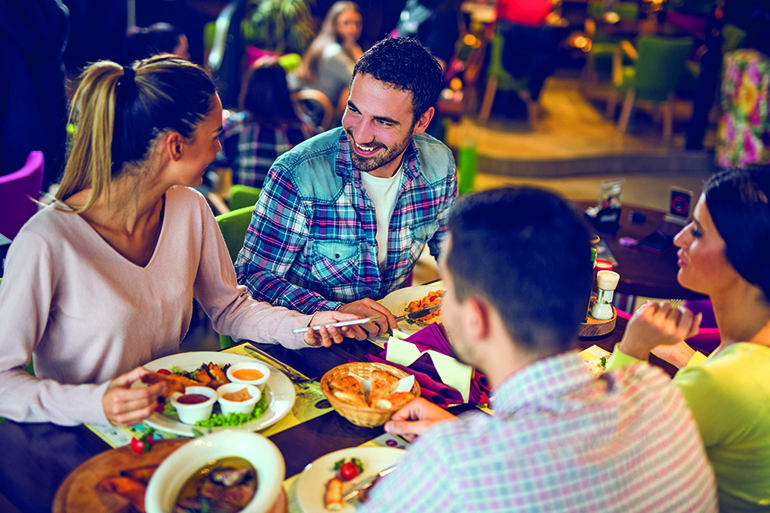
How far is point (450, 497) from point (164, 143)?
0.98 m

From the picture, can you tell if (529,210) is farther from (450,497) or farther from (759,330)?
(759,330)

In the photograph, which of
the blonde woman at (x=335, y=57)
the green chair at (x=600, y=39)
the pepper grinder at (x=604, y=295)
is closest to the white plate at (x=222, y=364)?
Result: the pepper grinder at (x=604, y=295)

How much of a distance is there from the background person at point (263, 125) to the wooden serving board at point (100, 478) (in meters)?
2.38

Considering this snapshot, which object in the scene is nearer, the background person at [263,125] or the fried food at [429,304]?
the fried food at [429,304]

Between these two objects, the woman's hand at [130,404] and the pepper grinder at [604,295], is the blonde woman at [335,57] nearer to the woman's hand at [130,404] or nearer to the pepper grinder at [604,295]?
the pepper grinder at [604,295]

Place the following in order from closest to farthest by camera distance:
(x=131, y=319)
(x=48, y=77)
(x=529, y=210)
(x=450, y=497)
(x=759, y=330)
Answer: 1. (x=450, y=497)
2. (x=529, y=210)
3. (x=759, y=330)
4. (x=131, y=319)
5. (x=48, y=77)

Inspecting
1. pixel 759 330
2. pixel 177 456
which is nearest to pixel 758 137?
pixel 759 330

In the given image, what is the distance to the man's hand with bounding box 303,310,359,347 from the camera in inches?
60.3

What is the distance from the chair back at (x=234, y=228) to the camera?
6.86 ft

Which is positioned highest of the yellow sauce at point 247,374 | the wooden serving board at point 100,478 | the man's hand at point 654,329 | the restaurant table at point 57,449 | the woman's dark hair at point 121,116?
the woman's dark hair at point 121,116

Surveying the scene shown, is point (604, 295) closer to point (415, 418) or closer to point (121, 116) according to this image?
point (415, 418)

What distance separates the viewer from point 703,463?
3.01ft

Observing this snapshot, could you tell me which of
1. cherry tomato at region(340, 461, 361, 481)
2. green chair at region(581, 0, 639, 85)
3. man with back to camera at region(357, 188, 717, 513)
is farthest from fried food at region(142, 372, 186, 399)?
green chair at region(581, 0, 639, 85)

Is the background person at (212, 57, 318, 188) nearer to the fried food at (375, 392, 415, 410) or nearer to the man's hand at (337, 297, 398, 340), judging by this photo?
the man's hand at (337, 297, 398, 340)
